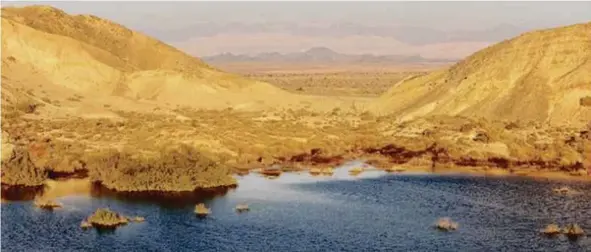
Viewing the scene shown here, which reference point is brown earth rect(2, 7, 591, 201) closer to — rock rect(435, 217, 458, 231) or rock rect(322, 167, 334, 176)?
rock rect(322, 167, 334, 176)

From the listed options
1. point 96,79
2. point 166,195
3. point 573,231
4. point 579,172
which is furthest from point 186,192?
point 96,79

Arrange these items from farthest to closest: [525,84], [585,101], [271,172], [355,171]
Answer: [525,84]
[585,101]
[271,172]
[355,171]

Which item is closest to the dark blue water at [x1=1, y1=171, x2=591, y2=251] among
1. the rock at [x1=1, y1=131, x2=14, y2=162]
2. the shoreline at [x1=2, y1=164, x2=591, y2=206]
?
the shoreline at [x1=2, y1=164, x2=591, y2=206]

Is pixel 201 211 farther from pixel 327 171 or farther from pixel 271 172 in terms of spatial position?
pixel 327 171

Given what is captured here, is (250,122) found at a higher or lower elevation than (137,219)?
higher

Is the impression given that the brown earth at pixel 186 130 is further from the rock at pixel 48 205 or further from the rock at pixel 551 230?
the rock at pixel 551 230
